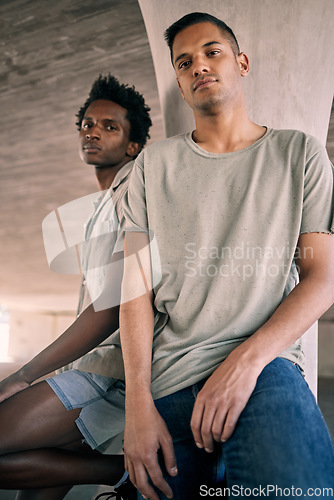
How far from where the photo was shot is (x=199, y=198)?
1162 millimetres

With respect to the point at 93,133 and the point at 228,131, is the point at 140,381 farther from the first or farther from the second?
the point at 93,133

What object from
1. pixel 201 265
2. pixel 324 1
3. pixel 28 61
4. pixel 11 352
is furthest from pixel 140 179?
pixel 11 352

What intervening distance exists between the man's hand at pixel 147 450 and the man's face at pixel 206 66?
820 mm

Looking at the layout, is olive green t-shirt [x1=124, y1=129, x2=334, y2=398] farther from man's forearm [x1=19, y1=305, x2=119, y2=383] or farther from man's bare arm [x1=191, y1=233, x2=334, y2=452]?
man's forearm [x1=19, y1=305, x2=119, y2=383]

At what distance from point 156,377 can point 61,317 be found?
19702 millimetres

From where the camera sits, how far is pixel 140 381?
1010mm

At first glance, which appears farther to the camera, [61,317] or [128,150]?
[61,317]

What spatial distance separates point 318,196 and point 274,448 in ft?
1.93

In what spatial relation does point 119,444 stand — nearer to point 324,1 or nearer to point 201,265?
point 201,265

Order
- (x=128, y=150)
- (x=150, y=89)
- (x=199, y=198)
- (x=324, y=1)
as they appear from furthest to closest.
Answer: (x=150, y=89) < (x=128, y=150) < (x=324, y=1) < (x=199, y=198)

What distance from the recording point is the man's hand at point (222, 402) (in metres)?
0.88

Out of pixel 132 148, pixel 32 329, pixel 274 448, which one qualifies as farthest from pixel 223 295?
pixel 32 329

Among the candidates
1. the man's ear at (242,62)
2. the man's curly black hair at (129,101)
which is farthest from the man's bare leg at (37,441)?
the man's curly black hair at (129,101)

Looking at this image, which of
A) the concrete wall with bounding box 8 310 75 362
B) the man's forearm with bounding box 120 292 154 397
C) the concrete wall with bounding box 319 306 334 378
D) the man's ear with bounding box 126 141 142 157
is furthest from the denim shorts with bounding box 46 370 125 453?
the concrete wall with bounding box 8 310 75 362
